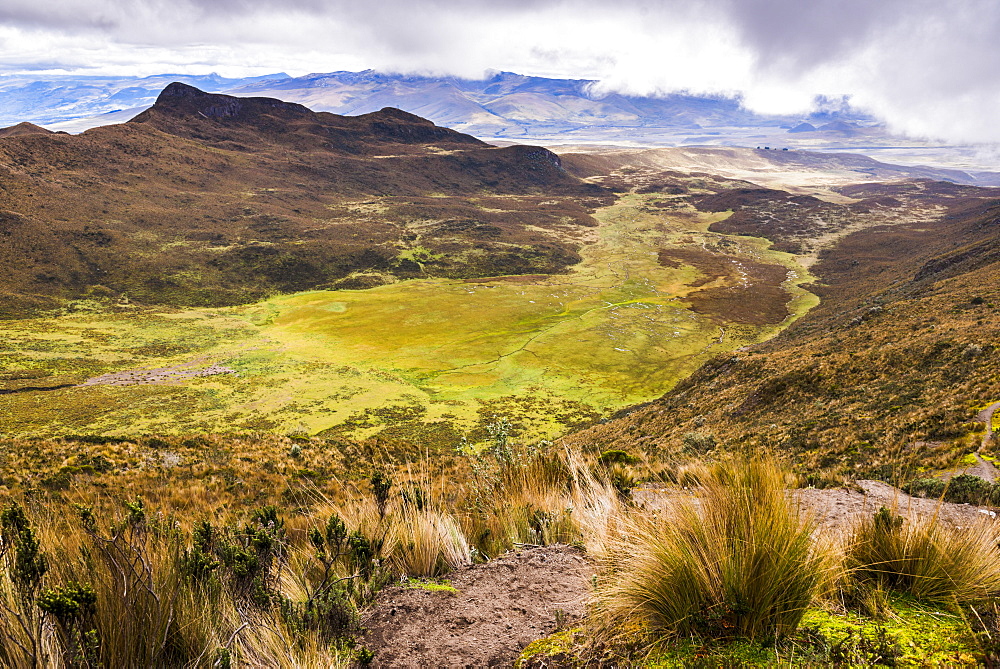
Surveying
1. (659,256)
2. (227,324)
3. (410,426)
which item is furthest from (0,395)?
(659,256)

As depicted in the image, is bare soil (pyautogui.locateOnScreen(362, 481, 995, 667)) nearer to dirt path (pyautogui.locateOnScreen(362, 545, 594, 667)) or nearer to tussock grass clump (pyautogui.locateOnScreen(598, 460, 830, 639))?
dirt path (pyautogui.locateOnScreen(362, 545, 594, 667))

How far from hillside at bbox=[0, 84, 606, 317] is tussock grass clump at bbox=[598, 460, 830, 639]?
A: 251ft

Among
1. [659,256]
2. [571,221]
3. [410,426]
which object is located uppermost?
[571,221]

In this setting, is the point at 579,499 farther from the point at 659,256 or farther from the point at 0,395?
the point at 659,256

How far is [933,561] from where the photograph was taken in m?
2.44

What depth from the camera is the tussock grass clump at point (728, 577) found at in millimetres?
2078

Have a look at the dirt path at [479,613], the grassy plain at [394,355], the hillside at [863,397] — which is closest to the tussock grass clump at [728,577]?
the dirt path at [479,613]

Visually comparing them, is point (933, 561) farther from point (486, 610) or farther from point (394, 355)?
point (394, 355)

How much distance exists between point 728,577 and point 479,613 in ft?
4.87

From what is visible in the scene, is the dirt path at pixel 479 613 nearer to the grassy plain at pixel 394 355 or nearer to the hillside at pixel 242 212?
the grassy plain at pixel 394 355

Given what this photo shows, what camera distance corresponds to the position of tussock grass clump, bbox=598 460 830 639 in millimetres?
2078

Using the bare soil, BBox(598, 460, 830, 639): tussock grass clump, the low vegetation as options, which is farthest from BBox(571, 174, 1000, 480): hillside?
the bare soil

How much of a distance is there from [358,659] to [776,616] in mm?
1967

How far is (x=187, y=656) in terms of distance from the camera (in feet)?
7.27
